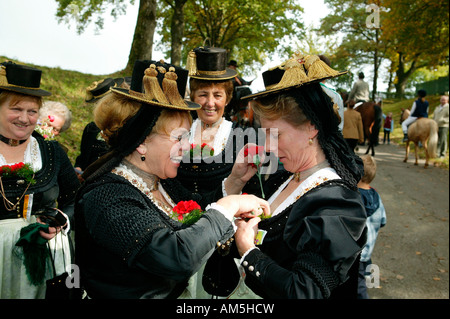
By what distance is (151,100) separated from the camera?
1.91 m

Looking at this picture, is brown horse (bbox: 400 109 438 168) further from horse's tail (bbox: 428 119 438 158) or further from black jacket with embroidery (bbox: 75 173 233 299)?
black jacket with embroidery (bbox: 75 173 233 299)

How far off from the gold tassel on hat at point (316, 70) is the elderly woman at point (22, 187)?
7.96 feet

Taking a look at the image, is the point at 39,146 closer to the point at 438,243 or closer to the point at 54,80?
the point at 438,243

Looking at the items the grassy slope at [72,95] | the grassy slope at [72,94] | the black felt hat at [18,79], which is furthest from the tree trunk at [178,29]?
the black felt hat at [18,79]

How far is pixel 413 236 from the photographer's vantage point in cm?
634

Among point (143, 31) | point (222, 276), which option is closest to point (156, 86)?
point (222, 276)

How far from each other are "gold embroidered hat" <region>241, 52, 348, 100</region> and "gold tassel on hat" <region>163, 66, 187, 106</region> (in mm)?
448

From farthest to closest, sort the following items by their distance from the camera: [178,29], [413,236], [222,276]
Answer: [178,29], [413,236], [222,276]

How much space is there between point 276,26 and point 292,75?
20321 mm

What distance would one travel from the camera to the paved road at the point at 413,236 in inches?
184

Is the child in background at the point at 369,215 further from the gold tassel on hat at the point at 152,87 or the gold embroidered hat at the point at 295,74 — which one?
the gold tassel on hat at the point at 152,87

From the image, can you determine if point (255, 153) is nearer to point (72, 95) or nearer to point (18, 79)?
point (18, 79)

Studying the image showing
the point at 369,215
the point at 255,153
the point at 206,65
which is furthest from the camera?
the point at 369,215

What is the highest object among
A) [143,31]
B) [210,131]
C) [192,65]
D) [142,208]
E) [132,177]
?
[143,31]
